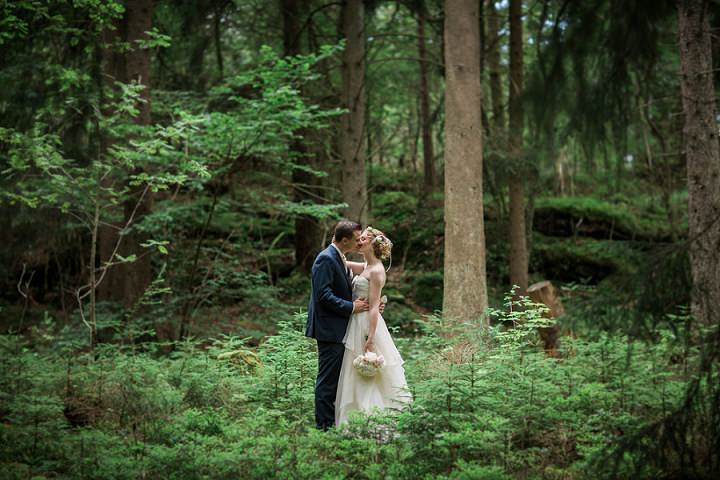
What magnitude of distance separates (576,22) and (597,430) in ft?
21.5

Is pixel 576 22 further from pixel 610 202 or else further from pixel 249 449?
pixel 610 202

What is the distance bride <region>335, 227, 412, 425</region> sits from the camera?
5715mm

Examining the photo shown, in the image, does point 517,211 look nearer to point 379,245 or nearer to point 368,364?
point 379,245

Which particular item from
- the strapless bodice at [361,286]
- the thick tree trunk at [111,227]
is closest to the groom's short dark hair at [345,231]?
the strapless bodice at [361,286]

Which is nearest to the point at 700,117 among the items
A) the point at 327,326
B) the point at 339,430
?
the point at 327,326

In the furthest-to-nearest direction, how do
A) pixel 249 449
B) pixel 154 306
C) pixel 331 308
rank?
1. pixel 154 306
2. pixel 331 308
3. pixel 249 449

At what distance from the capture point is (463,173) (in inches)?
321

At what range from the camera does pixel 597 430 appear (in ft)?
16.9

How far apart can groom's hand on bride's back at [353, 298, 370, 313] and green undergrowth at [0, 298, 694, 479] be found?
0.85 metres

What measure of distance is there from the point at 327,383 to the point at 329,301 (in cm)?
75

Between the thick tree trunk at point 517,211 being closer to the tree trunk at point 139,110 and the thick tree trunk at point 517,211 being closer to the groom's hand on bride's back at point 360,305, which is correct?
the tree trunk at point 139,110

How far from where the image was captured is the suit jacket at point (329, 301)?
5.66 meters

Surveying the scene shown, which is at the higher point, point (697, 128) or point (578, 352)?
point (697, 128)

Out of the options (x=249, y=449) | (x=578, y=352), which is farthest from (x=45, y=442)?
(x=578, y=352)
